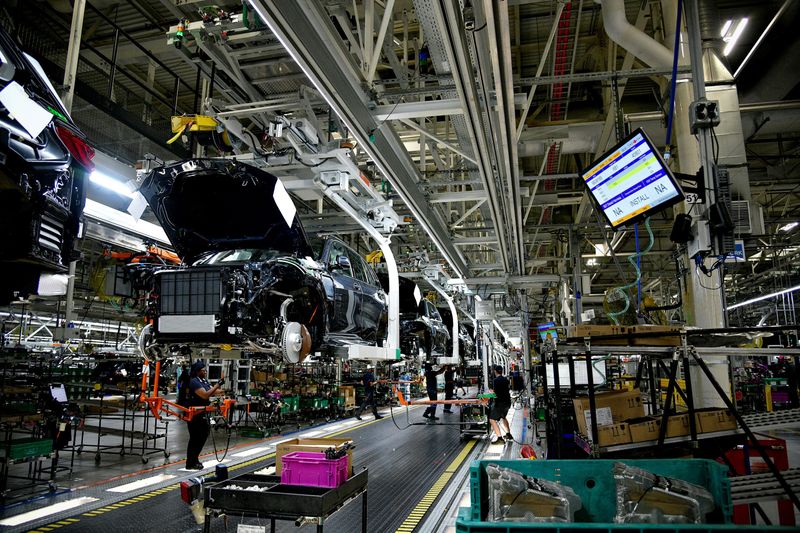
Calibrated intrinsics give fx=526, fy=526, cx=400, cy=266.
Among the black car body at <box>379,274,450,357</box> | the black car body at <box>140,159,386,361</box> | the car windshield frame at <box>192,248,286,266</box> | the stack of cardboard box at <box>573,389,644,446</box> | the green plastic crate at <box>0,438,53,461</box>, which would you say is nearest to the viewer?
the stack of cardboard box at <box>573,389,644,446</box>

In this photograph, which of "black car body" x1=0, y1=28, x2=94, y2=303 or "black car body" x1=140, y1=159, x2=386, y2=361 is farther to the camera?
"black car body" x1=140, y1=159, x2=386, y2=361

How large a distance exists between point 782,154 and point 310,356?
29.9ft

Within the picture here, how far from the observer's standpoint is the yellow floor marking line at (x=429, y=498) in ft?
14.6

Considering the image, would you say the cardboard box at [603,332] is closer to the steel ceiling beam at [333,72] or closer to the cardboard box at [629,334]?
the cardboard box at [629,334]

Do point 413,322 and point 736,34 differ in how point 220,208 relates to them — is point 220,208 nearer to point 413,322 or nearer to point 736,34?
point 413,322

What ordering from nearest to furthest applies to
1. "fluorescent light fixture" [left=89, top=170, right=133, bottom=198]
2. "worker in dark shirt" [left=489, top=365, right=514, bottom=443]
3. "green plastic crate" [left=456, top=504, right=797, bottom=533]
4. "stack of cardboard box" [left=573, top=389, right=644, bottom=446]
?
1. "green plastic crate" [left=456, top=504, right=797, bottom=533]
2. "stack of cardboard box" [left=573, top=389, right=644, bottom=446]
3. "fluorescent light fixture" [left=89, top=170, right=133, bottom=198]
4. "worker in dark shirt" [left=489, top=365, right=514, bottom=443]

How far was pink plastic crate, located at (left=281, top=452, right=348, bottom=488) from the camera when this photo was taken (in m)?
3.16

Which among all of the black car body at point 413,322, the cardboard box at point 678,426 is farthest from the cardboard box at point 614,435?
the black car body at point 413,322

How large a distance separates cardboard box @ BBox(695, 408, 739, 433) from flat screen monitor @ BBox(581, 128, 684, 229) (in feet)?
5.17

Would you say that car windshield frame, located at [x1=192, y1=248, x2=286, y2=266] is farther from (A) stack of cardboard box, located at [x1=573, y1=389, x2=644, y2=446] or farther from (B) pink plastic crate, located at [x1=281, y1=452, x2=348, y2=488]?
(A) stack of cardboard box, located at [x1=573, y1=389, x2=644, y2=446]

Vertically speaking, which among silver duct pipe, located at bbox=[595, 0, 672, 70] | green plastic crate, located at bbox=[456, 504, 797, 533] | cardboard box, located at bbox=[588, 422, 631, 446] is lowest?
green plastic crate, located at bbox=[456, 504, 797, 533]

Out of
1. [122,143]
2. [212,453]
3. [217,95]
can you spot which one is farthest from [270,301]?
[217,95]

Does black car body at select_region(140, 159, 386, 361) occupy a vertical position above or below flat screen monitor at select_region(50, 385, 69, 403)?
above

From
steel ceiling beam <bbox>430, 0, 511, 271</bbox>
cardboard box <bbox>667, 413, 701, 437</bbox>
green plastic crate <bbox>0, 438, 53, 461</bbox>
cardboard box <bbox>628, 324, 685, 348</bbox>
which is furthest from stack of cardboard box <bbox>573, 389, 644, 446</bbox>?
green plastic crate <bbox>0, 438, 53, 461</bbox>
